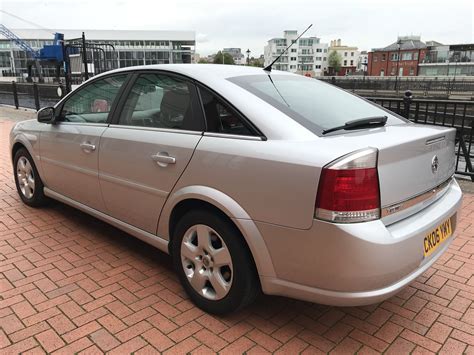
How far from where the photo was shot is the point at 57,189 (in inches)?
165

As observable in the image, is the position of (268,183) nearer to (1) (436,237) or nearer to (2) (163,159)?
(2) (163,159)

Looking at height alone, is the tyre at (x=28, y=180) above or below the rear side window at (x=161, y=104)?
below

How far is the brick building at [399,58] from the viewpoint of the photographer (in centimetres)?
9103

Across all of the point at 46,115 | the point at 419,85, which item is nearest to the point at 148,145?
the point at 46,115

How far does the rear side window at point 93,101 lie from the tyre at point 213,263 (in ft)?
4.62

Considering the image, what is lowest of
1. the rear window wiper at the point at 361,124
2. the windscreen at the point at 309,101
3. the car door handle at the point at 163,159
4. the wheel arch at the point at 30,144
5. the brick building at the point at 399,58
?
the wheel arch at the point at 30,144

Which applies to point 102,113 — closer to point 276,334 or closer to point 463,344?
point 276,334

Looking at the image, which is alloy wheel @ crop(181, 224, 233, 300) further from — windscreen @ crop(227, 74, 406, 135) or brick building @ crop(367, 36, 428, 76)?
brick building @ crop(367, 36, 428, 76)

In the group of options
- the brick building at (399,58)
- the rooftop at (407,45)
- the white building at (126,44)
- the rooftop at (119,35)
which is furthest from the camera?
the rooftop at (407,45)

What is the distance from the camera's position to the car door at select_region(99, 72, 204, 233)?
2758 millimetres

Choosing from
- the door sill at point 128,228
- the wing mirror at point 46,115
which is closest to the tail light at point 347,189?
the door sill at point 128,228

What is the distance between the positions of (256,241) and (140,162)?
1165mm

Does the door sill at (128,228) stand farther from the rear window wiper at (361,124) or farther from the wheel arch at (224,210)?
the rear window wiper at (361,124)

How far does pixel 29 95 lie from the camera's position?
52.2 ft
